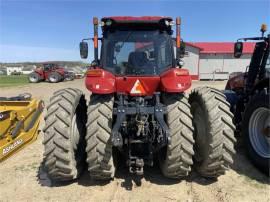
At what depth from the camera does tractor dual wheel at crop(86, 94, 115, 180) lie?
12.2 ft

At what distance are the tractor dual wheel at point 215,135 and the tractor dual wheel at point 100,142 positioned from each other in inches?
47.5

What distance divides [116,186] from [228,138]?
61.0 inches

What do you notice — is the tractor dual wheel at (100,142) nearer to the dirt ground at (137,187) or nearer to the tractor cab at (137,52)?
the dirt ground at (137,187)

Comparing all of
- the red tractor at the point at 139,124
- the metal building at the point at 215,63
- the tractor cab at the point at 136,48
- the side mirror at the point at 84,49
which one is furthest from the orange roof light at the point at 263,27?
the metal building at the point at 215,63

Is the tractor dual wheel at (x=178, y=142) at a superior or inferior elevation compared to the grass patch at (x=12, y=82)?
superior

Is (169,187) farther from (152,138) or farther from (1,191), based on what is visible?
(1,191)

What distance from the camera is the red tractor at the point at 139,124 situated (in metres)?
3.73

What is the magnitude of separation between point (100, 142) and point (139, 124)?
0.53m

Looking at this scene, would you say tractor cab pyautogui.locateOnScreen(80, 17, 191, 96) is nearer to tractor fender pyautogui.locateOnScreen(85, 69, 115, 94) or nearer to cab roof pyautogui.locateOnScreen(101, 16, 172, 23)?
cab roof pyautogui.locateOnScreen(101, 16, 172, 23)

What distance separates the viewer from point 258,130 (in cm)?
468

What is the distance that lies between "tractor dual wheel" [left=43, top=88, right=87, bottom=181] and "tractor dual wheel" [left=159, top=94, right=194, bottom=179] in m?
1.20

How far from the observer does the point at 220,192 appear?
3740mm

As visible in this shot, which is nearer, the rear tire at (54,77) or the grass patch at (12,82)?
the grass patch at (12,82)

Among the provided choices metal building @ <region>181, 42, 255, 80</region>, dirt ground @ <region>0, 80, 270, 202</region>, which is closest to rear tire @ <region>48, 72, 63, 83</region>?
metal building @ <region>181, 42, 255, 80</region>
